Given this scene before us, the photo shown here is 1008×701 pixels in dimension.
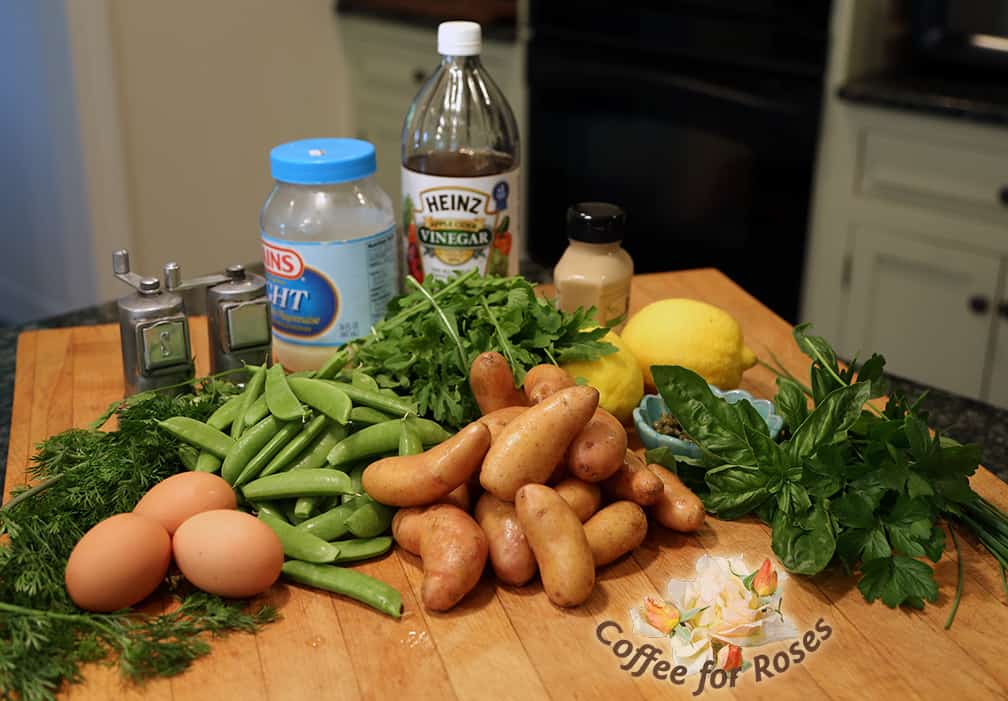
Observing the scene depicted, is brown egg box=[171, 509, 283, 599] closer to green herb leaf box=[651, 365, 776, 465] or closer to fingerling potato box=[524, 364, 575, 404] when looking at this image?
fingerling potato box=[524, 364, 575, 404]

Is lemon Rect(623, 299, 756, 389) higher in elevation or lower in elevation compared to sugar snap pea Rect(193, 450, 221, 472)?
higher

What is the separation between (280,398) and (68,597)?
0.32 metres

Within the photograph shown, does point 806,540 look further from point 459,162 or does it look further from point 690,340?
point 459,162

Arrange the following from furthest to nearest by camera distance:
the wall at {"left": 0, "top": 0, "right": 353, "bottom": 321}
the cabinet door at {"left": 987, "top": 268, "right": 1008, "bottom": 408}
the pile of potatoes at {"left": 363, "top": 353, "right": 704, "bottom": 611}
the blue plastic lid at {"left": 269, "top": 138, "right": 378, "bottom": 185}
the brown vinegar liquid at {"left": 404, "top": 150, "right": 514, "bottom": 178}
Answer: the wall at {"left": 0, "top": 0, "right": 353, "bottom": 321}
the cabinet door at {"left": 987, "top": 268, "right": 1008, "bottom": 408}
the brown vinegar liquid at {"left": 404, "top": 150, "right": 514, "bottom": 178}
the blue plastic lid at {"left": 269, "top": 138, "right": 378, "bottom": 185}
the pile of potatoes at {"left": 363, "top": 353, "right": 704, "bottom": 611}

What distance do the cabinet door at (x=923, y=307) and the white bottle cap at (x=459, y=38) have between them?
1.34 metres

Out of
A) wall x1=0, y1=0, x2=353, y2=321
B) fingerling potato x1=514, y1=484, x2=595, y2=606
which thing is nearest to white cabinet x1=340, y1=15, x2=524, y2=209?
wall x1=0, y1=0, x2=353, y2=321

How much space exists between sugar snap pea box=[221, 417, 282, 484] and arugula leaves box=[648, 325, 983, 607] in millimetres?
433

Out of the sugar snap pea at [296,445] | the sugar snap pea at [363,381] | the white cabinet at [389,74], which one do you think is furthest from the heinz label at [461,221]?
the white cabinet at [389,74]

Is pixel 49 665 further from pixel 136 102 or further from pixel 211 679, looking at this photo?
pixel 136 102

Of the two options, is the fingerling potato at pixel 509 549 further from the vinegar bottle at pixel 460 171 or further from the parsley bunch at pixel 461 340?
the vinegar bottle at pixel 460 171

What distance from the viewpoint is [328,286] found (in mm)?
1407

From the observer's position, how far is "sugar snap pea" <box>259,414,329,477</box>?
121 centimetres

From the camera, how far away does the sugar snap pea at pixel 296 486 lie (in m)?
1.17

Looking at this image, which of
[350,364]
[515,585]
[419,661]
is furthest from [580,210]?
[419,661]
